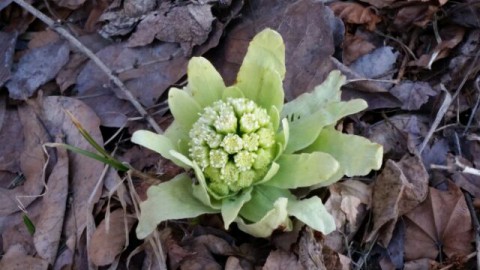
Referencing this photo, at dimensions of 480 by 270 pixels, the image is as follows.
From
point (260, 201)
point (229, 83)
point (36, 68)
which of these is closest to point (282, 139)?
point (260, 201)

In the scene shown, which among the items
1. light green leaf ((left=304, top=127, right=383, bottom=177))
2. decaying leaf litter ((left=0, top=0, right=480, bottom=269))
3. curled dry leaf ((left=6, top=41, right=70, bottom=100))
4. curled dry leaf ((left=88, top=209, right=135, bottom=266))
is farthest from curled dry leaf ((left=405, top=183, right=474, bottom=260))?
curled dry leaf ((left=6, top=41, right=70, bottom=100))

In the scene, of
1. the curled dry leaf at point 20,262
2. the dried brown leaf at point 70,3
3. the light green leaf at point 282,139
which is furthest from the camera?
the dried brown leaf at point 70,3

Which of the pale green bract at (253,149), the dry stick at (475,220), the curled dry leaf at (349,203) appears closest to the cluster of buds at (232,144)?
the pale green bract at (253,149)

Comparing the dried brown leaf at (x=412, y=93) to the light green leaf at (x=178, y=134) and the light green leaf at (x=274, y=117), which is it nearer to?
the light green leaf at (x=274, y=117)

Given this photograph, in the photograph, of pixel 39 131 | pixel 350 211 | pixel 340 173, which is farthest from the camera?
pixel 39 131

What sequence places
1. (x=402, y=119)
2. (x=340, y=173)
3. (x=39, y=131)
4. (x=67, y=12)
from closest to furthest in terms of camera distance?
1. (x=340, y=173)
2. (x=402, y=119)
3. (x=39, y=131)
4. (x=67, y=12)

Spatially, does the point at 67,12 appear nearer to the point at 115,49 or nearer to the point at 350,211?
the point at 115,49

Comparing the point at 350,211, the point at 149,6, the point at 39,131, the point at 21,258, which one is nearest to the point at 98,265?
the point at 21,258
